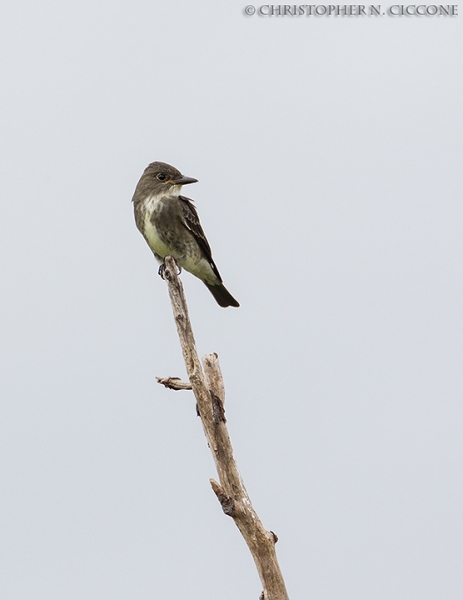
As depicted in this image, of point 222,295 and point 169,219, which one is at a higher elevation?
point 169,219

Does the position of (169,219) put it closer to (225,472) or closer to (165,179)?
(165,179)

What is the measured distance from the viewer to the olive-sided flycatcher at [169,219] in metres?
14.3

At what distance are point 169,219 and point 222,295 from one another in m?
1.70

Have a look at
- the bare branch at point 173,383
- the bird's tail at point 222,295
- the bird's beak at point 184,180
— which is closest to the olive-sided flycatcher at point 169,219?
the bird's beak at point 184,180

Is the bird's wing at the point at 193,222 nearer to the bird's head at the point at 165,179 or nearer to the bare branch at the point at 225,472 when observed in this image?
the bird's head at the point at 165,179

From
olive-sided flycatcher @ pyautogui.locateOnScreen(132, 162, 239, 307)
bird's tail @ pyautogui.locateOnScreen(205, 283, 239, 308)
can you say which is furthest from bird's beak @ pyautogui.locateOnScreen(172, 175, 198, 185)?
bird's tail @ pyautogui.locateOnScreen(205, 283, 239, 308)

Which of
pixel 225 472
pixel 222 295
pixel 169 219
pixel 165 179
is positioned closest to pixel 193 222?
pixel 169 219

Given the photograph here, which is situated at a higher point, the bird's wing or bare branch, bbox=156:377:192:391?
the bird's wing

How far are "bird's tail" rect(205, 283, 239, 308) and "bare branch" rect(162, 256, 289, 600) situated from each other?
4810mm

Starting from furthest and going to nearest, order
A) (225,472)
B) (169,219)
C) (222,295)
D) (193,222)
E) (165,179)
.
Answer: (222,295) < (165,179) < (193,222) < (169,219) < (225,472)

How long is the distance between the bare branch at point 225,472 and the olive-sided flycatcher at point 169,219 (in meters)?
3.73

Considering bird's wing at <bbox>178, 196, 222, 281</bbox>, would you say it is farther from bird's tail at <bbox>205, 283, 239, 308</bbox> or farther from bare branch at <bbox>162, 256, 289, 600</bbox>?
bare branch at <bbox>162, 256, 289, 600</bbox>

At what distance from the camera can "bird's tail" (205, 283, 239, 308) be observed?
1552cm

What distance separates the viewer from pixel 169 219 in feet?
46.8
